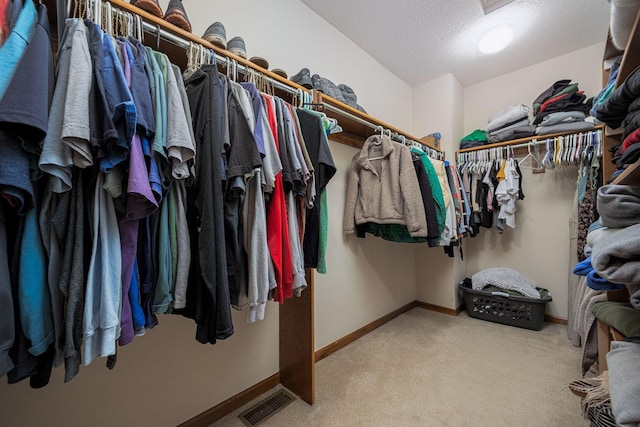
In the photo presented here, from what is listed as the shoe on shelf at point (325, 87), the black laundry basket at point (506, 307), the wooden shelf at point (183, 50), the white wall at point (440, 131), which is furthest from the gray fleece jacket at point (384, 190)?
the black laundry basket at point (506, 307)

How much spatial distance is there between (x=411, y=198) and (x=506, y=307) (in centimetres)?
159

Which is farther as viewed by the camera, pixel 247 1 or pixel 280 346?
pixel 280 346

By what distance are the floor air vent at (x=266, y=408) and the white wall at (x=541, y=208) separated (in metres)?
2.41

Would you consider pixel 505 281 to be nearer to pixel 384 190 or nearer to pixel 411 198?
pixel 411 198

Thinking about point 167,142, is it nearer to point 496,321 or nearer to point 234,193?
point 234,193

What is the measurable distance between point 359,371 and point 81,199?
176cm

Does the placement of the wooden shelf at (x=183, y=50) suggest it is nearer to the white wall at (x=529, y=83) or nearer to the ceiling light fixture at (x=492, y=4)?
the ceiling light fixture at (x=492, y=4)

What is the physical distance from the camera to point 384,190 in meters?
1.83

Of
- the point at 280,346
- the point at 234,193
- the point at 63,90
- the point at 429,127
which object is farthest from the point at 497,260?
the point at 63,90

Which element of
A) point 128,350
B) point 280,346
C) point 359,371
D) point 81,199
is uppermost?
point 81,199

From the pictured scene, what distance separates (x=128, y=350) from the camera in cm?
109

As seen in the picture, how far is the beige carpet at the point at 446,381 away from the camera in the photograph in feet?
4.35

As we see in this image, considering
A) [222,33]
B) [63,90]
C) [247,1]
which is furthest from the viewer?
[247,1]

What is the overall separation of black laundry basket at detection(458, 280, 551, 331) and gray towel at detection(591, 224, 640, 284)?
215cm
